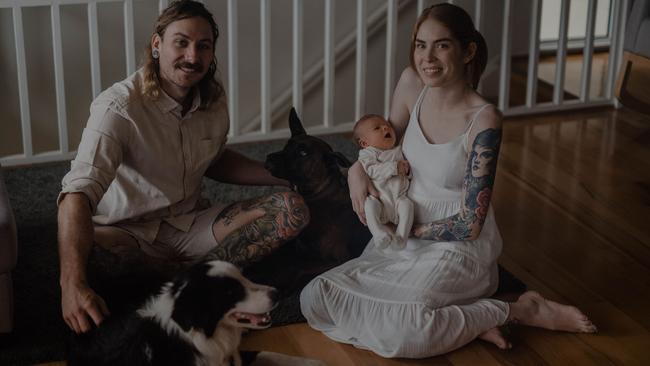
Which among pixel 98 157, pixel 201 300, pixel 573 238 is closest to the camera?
pixel 201 300

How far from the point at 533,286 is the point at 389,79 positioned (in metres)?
1.50

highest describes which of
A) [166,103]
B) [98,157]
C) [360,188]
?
[166,103]

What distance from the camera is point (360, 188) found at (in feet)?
9.56

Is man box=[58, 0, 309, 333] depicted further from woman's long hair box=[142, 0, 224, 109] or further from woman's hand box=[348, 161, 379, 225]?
woman's hand box=[348, 161, 379, 225]

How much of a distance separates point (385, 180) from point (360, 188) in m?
0.08

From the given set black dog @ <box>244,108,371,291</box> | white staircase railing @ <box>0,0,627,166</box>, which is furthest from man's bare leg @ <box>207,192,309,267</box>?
white staircase railing @ <box>0,0,627,166</box>

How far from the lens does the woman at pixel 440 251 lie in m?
2.77

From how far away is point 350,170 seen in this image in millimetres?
2961

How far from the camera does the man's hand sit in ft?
7.91

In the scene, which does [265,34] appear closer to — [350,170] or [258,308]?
[350,170]

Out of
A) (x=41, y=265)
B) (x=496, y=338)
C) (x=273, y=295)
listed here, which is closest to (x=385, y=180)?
(x=496, y=338)

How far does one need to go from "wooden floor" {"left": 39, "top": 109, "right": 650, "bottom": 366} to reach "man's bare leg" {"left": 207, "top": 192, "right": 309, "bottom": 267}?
0.88 ft

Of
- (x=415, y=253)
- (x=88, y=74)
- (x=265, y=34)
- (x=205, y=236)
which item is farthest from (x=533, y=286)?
(x=88, y=74)

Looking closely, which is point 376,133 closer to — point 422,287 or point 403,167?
point 403,167
